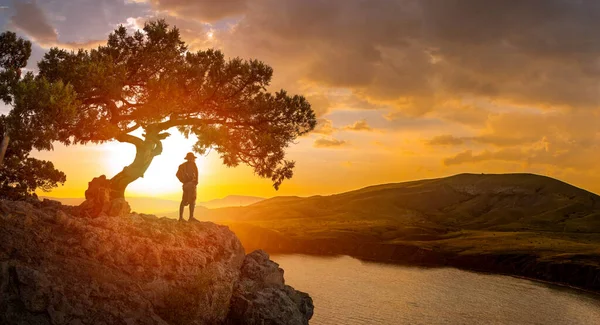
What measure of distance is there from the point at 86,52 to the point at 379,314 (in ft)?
187

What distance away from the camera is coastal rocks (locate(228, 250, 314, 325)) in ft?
87.0

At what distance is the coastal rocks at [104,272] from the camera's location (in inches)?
744

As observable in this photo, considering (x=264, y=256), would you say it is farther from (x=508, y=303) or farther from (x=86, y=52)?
(x=508, y=303)

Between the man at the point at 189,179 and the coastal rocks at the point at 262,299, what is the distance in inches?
244

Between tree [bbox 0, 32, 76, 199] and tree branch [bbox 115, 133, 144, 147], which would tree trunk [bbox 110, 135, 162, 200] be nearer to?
tree branch [bbox 115, 133, 144, 147]

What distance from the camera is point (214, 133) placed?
30344 mm

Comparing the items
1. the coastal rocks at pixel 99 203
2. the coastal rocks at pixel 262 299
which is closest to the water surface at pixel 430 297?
the coastal rocks at pixel 262 299

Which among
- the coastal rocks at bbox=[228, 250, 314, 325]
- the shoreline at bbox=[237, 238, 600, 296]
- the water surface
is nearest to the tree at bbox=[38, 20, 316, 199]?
the coastal rocks at bbox=[228, 250, 314, 325]

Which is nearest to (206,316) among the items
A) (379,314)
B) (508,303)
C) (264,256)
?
(264,256)

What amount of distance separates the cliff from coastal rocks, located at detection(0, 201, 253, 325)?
0.14 ft

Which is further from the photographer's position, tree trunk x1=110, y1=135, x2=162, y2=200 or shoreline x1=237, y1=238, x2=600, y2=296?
shoreline x1=237, y1=238, x2=600, y2=296

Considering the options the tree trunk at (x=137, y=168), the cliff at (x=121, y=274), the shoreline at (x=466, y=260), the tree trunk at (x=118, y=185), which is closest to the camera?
the cliff at (x=121, y=274)

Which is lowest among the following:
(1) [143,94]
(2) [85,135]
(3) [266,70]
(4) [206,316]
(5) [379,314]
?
(5) [379,314]

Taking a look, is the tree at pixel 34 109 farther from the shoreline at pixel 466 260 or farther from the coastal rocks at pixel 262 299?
the shoreline at pixel 466 260
